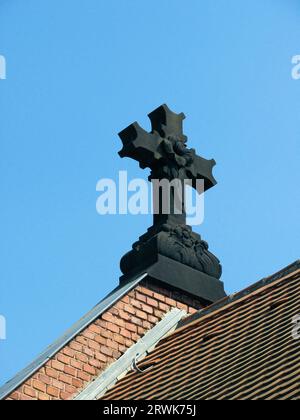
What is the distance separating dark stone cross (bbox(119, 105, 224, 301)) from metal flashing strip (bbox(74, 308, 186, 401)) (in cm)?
51

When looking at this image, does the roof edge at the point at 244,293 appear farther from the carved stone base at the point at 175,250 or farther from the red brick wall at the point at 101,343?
the carved stone base at the point at 175,250

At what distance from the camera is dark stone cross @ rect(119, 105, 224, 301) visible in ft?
50.8

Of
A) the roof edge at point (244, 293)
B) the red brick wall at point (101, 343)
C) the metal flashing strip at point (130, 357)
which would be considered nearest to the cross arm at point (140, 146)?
the red brick wall at point (101, 343)

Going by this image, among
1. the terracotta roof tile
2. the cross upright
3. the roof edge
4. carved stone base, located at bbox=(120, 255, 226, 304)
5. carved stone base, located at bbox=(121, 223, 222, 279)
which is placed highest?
the cross upright

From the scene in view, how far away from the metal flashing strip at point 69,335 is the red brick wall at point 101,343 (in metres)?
Result: 0.07

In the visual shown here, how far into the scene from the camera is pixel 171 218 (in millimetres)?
15961

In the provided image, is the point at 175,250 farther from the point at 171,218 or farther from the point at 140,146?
the point at 140,146

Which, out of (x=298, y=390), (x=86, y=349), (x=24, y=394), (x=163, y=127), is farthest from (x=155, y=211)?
(x=298, y=390)

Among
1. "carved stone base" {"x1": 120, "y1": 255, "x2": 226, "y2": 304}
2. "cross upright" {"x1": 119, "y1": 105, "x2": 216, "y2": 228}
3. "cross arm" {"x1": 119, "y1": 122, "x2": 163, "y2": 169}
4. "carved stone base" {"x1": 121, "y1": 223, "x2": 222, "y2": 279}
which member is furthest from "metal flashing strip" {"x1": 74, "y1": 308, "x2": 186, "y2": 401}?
"cross arm" {"x1": 119, "y1": 122, "x2": 163, "y2": 169}

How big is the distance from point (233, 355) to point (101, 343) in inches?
103

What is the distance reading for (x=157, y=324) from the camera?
1488cm

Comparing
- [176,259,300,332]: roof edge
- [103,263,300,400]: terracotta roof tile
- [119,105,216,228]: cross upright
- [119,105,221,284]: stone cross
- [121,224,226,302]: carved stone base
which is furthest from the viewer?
[119,105,216,228]: cross upright

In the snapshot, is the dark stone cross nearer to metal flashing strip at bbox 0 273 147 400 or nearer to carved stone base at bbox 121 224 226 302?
carved stone base at bbox 121 224 226 302
